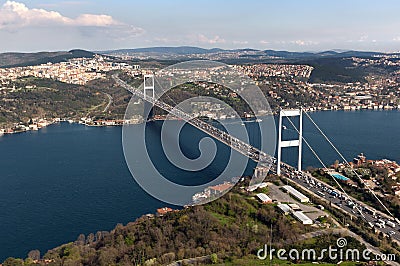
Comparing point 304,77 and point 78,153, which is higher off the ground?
point 304,77

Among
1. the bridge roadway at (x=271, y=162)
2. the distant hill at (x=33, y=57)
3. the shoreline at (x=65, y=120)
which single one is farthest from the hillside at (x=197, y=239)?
the distant hill at (x=33, y=57)

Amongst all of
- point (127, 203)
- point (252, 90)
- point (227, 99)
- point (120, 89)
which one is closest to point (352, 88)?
point (227, 99)

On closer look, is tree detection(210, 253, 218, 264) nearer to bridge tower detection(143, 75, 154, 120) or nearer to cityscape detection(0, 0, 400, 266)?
cityscape detection(0, 0, 400, 266)

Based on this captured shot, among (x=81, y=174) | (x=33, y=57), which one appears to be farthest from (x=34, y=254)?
(x=33, y=57)

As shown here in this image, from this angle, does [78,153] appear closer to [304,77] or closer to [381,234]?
[381,234]

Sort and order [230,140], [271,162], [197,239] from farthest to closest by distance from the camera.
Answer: [230,140] < [271,162] < [197,239]

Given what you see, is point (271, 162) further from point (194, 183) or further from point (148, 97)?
point (148, 97)

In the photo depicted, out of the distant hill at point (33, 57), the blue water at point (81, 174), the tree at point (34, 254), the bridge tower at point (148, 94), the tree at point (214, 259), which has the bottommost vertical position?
the tree at point (34, 254)

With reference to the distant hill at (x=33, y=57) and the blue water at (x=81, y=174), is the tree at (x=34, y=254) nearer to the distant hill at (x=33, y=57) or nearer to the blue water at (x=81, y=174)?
the blue water at (x=81, y=174)

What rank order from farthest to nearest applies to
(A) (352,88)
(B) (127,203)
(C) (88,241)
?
(A) (352,88), (B) (127,203), (C) (88,241)
